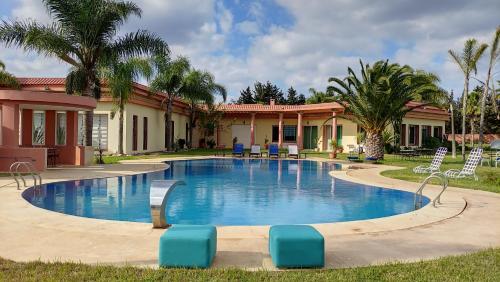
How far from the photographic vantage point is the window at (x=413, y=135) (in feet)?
115

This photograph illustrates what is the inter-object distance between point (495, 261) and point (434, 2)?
1048cm

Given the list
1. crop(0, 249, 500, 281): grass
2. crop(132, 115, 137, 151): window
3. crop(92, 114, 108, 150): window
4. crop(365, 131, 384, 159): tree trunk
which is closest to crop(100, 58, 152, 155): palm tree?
crop(92, 114, 108, 150): window

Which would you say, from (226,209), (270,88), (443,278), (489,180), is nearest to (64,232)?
(226,209)

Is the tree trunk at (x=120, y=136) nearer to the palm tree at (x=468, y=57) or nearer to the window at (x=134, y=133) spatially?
the window at (x=134, y=133)

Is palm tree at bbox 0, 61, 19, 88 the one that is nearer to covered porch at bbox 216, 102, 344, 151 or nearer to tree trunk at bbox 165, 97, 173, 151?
tree trunk at bbox 165, 97, 173, 151

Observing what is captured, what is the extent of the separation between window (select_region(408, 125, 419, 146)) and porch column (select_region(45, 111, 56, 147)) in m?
27.2

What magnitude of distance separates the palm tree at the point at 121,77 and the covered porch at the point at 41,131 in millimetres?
2732

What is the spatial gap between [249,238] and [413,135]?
32.3m

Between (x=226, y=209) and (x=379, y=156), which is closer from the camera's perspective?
(x=226, y=209)

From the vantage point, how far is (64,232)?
6.13 metres

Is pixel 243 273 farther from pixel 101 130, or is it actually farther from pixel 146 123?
pixel 146 123

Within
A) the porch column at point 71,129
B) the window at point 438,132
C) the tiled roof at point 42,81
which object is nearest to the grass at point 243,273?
the porch column at point 71,129

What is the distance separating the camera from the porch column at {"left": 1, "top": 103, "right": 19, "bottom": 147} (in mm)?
14837

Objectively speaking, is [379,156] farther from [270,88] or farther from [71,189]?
[270,88]
